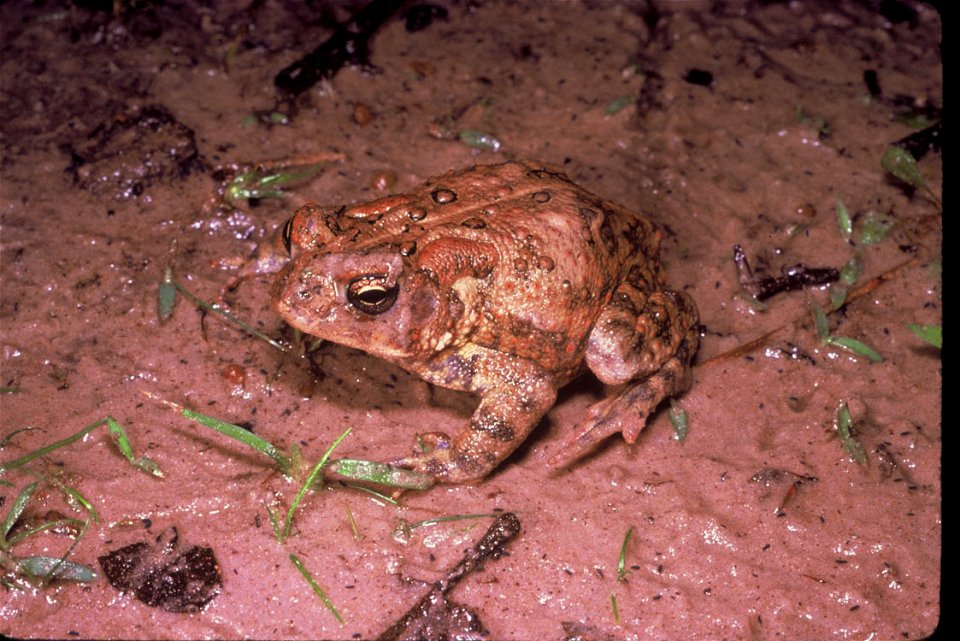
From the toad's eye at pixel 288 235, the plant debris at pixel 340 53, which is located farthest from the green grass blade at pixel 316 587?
the plant debris at pixel 340 53

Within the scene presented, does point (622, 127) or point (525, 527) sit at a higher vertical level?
A: point (622, 127)

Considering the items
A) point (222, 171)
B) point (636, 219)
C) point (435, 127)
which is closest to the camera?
point (636, 219)

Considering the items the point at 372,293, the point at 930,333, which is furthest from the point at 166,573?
the point at 930,333

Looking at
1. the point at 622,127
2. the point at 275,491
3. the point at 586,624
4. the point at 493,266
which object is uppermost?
the point at 493,266

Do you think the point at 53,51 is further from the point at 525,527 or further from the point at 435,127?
the point at 525,527

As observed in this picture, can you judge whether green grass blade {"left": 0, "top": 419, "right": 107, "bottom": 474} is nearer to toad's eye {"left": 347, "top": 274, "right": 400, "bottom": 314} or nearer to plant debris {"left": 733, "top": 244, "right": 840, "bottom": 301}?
toad's eye {"left": 347, "top": 274, "right": 400, "bottom": 314}

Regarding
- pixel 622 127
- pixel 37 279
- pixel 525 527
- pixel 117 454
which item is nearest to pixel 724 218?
pixel 622 127
